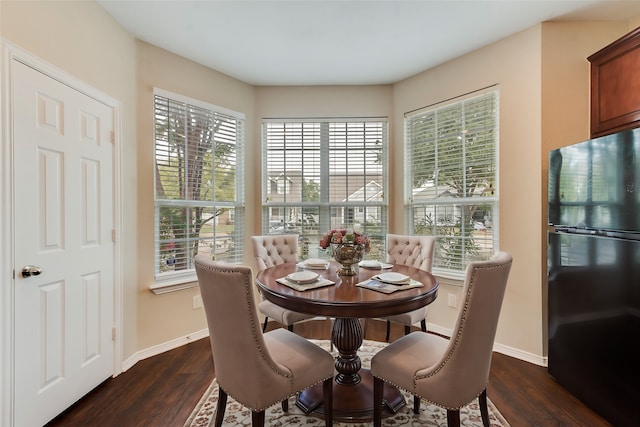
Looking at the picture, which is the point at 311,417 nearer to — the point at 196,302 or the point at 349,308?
the point at 349,308

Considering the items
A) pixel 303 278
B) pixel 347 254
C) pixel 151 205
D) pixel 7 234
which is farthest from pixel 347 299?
pixel 151 205

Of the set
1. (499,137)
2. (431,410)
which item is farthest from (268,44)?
(431,410)

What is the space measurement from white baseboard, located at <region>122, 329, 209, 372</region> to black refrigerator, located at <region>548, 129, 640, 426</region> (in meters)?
3.05

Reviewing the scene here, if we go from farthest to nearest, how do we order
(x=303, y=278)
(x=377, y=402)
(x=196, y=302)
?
(x=196, y=302) < (x=303, y=278) < (x=377, y=402)

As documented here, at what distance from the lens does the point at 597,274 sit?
6.00 ft

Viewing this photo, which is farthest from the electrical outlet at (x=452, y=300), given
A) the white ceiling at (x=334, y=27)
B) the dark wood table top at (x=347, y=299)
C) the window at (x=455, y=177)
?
the white ceiling at (x=334, y=27)

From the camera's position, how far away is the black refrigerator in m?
1.62

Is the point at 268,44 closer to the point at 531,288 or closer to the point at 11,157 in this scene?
the point at 11,157

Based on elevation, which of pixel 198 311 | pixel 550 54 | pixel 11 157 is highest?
pixel 550 54

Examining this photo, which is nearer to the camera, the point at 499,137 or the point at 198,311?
the point at 499,137

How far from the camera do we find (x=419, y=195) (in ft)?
10.5

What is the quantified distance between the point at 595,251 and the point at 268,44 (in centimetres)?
295

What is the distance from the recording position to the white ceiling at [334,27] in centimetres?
209

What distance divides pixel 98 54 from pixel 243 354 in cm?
236
